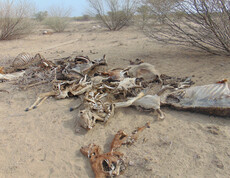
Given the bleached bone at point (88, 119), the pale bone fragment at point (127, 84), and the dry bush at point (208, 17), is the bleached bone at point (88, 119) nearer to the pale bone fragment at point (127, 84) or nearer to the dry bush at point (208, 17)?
the pale bone fragment at point (127, 84)

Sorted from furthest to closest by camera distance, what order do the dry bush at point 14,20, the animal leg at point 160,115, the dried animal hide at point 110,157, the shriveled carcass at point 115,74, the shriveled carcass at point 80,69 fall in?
the dry bush at point 14,20
the shriveled carcass at point 80,69
the shriveled carcass at point 115,74
the animal leg at point 160,115
the dried animal hide at point 110,157

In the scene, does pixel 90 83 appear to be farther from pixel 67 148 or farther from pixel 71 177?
pixel 71 177

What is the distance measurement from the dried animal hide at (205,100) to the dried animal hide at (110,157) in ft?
2.80

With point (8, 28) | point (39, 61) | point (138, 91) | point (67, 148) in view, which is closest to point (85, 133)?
point (67, 148)

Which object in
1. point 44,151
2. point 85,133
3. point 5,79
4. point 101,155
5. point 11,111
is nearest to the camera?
point 101,155

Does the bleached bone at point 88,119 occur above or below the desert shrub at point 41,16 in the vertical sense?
below

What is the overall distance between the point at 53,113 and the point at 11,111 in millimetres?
832

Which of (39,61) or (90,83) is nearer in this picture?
(90,83)

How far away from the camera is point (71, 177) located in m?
2.08

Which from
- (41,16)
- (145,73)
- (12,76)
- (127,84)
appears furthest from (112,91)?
(41,16)

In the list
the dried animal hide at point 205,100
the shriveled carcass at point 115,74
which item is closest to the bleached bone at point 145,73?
the shriveled carcass at point 115,74

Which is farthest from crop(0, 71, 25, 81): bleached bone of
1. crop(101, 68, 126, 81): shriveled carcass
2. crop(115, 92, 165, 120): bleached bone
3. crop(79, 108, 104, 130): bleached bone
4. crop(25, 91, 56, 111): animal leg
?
crop(115, 92, 165, 120): bleached bone

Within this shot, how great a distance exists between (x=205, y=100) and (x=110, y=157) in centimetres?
152

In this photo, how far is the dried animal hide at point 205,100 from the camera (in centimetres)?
260
